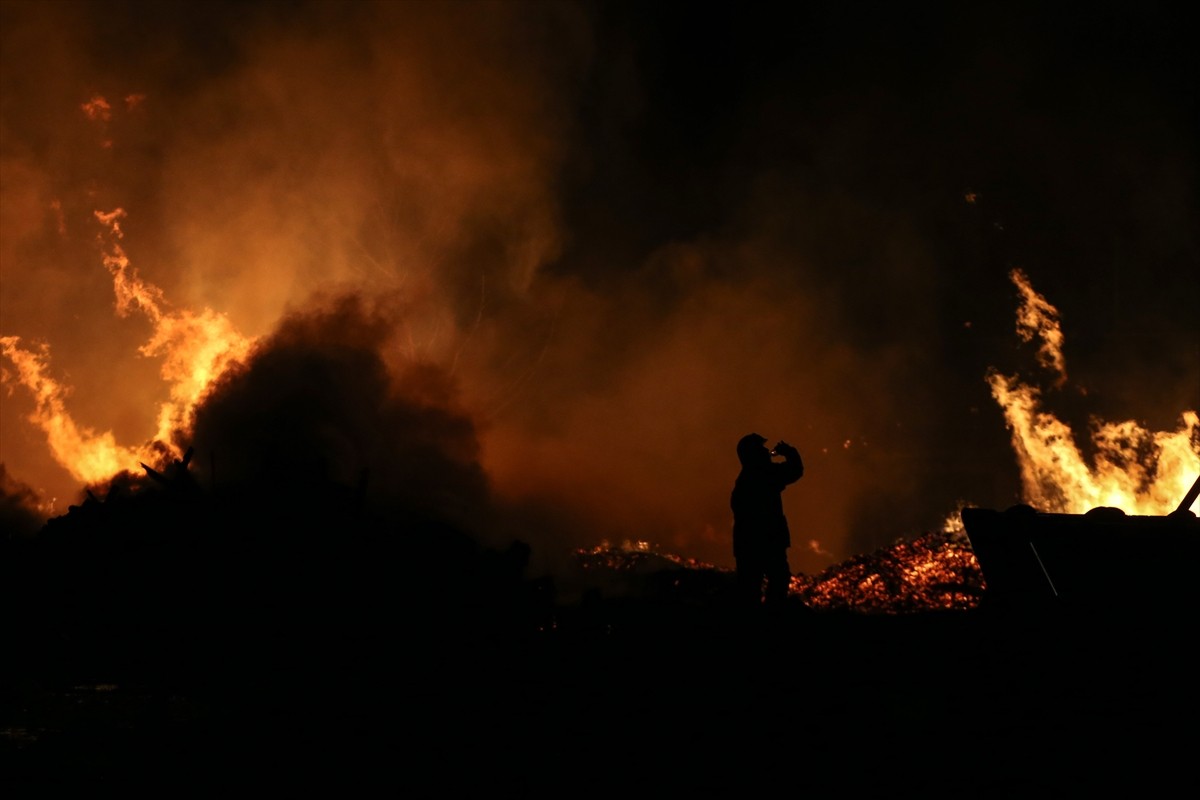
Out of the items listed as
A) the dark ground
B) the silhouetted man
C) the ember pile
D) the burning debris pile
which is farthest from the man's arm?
the burning debris pile

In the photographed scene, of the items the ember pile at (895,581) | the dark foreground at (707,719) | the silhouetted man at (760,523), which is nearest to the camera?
the dark foreground at (707,719)

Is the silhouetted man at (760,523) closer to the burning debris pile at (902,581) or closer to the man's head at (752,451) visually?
the man's head at (752,451)

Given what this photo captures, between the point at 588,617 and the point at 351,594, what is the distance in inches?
412

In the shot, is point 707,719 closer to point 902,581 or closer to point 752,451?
point 752,451

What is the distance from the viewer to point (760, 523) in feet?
27.8

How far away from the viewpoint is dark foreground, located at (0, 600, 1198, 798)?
4.79 metres

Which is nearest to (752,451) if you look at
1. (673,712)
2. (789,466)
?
(789,466)

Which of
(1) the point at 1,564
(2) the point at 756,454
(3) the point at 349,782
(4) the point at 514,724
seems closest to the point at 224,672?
(3) the point at 349,782

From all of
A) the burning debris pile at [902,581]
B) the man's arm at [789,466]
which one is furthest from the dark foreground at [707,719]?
the burning debris pile at [902,581]

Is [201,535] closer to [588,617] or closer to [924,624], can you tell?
[588,617]

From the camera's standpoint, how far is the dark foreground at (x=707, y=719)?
479 cm

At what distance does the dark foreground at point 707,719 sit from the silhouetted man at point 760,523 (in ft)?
5.13

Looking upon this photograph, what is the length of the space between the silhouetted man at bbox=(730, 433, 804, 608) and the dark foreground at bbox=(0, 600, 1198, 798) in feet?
5.13

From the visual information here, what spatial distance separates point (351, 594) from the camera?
17.1 m
